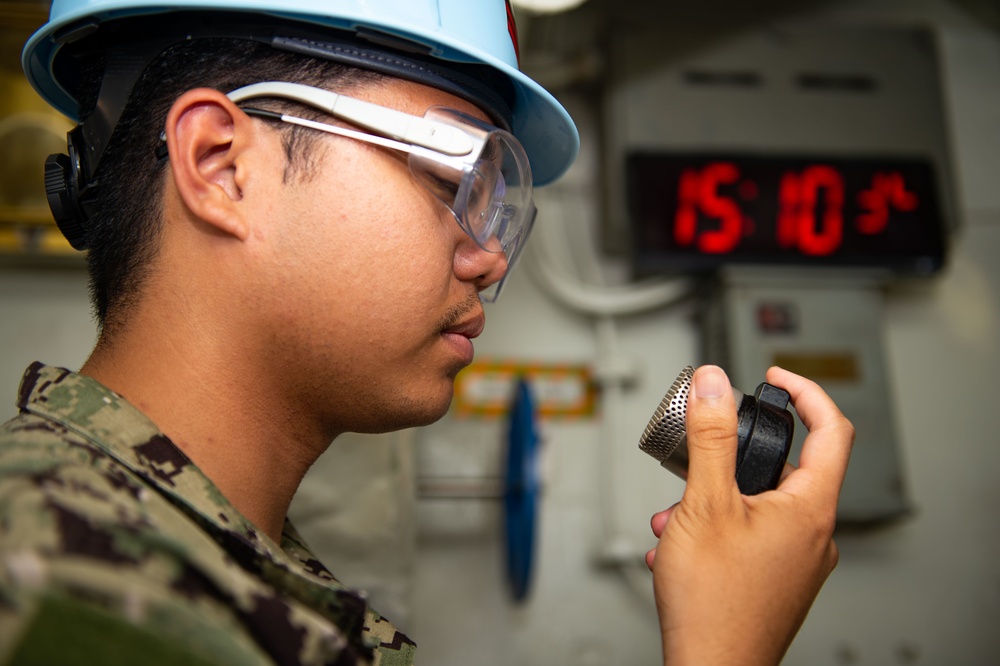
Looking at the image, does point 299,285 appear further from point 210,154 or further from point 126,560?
point 126,560

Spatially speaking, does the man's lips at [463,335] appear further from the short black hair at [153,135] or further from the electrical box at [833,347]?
the electrical box at [833,347]

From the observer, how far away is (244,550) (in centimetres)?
68

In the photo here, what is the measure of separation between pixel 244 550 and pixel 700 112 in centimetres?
207

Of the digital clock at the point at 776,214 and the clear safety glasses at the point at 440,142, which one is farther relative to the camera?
the digital clock at the point at 776,214

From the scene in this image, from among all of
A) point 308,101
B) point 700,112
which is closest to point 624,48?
point 700,112

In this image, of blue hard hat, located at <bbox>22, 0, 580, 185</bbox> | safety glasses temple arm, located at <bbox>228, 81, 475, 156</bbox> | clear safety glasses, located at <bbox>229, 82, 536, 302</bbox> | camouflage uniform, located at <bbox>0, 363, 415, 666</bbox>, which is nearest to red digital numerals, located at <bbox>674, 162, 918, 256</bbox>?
blue hard hat, located at <bbox>22, 0, 580, 185</bbox>

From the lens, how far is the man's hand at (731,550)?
71 centimetres

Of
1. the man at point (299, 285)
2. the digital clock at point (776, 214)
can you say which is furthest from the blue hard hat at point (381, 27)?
the digital clock at point (776, 214)

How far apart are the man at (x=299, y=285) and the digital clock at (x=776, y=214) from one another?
1.27m

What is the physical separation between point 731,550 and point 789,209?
67.7 inches

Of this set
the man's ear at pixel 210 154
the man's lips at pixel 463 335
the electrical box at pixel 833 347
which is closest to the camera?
the man's ear at pixel 210 154

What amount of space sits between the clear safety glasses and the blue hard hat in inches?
2.2

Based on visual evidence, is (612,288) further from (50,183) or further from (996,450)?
(50,183)

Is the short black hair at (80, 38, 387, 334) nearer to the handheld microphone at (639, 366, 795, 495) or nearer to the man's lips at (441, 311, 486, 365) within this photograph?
the man's lips at (441, 311, 486, 365)
